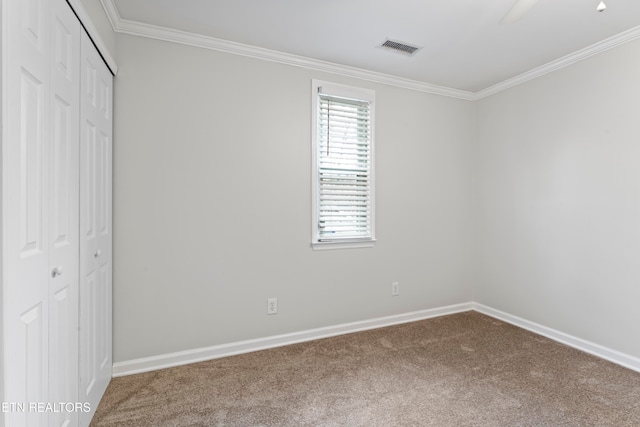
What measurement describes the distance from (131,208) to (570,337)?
386 cm

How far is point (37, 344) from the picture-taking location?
4.03 feet

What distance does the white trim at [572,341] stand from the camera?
2.53 m

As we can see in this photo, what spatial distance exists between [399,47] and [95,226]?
265 cm

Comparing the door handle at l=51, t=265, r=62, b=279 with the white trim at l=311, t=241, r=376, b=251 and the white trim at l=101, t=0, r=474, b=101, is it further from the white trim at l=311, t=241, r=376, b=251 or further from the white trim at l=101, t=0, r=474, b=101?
the white trim at l=311, t=241, r=376, b=251

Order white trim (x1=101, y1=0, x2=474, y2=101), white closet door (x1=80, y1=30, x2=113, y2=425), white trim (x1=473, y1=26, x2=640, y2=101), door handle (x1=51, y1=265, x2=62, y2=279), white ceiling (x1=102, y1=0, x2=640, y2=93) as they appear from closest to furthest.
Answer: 1. door handle (x1=51, y1=265, x2=62, y2=279)
2. white closet door (x1=80, y1=30, x2=113, y2=425)
3. white ceiling (x1=102, y1=0, x2=640, y2=93)
4. white trim (x1=101, y1=0, x2=474, y2=101)
5. white trim (x1=473, y1=26, x2=640, y2=101)

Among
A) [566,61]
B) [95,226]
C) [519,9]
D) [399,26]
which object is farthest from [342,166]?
[566,61]

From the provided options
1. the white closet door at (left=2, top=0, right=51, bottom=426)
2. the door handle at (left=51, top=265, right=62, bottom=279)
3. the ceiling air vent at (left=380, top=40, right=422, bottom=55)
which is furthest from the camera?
the ceiling air vent at (left=380, top=40, right=422, bottom=55)

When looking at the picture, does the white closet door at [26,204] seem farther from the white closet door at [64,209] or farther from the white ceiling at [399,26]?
the white ceiling at [399,26]

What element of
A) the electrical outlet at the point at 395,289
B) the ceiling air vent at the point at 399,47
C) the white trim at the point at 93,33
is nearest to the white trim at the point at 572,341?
the electrical outlet at the point at 395,289

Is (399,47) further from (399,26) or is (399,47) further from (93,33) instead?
(93,33)

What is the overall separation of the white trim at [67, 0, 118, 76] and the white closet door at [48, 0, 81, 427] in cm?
5

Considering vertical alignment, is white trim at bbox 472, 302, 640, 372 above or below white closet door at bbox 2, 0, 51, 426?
below

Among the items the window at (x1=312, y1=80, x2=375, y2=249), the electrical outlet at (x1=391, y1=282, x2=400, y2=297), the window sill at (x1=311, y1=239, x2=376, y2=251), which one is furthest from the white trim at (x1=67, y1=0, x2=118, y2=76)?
the electrical outlet at (x1=391, y1=282, x2=400, y2=297)

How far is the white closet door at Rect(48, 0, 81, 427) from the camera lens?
4.48ft
